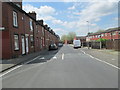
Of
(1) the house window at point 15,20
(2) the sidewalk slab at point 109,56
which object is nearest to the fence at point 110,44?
(2) the sidewalk slab at point 109,56

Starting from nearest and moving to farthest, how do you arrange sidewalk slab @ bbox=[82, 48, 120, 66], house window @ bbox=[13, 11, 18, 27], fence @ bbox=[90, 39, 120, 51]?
sidewalk slab @ bbox=[82, 48, 120, 66]
house window @ bbox=[13, 11, 18, 27]
fence @ bbox=[90, 39, 120, 51]

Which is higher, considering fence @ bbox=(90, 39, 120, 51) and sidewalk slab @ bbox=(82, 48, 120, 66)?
fence @ bbox=(90, 39, 120, 51)

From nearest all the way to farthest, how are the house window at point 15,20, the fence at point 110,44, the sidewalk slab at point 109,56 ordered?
the sidewalk slab at point 109,56 → the house window at point 15,20 → the fence at point 110,44

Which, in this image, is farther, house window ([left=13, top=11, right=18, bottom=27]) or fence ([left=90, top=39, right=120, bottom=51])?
fence ([left=90, top=39, right=120, bottom=51])

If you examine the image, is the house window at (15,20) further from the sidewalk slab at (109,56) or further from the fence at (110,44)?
the fence at (110,44)

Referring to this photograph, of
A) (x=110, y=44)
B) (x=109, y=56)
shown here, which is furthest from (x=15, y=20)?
(x=110, y=44)

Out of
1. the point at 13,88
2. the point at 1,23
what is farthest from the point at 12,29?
the point at 13,88

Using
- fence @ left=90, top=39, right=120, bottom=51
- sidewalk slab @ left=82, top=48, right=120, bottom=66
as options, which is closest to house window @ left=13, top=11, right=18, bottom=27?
sidewalk slab @ left=82, top=48, right=120, bottom=66

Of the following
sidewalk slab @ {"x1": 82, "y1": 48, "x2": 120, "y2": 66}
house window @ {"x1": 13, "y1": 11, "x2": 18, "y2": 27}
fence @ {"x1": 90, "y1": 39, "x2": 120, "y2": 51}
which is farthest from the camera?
fence @ {"x1": 90, "y1": 39, "x2": 120, "y2": 51}

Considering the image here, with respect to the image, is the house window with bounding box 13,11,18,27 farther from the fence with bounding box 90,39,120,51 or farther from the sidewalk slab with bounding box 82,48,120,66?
the fence with bounding box 90,39,120,51

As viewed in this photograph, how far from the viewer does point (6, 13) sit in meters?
14.5

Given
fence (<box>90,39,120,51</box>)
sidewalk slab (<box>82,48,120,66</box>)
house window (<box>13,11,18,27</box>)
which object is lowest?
sidewalk slab (<box>82,48,120,66</box>)

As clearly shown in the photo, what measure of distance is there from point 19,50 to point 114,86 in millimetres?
13779

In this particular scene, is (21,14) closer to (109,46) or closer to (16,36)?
(16,36)
